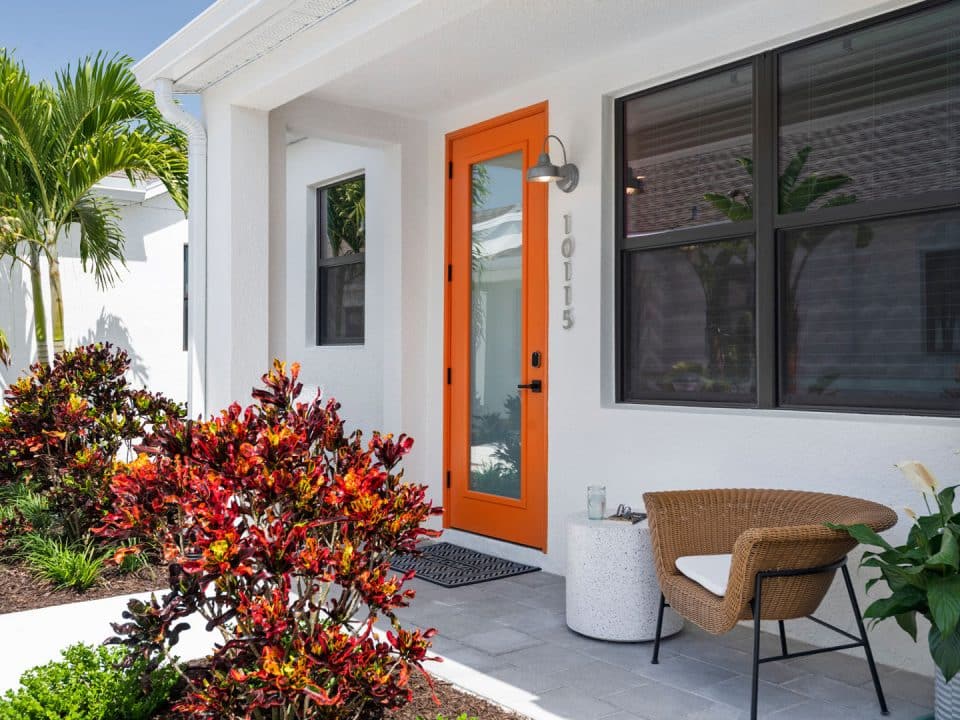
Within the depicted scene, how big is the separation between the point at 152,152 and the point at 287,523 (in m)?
4.96

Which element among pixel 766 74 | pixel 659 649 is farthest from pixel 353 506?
pixel 766 74

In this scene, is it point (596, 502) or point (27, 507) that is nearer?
point (596, 502)

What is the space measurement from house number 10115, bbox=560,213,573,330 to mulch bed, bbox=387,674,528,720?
8.15ft

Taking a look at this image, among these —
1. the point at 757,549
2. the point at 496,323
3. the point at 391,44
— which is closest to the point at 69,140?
the point at 391,44

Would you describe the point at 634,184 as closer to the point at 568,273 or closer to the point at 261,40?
the point at 568,273

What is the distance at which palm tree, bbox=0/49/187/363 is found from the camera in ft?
21.0

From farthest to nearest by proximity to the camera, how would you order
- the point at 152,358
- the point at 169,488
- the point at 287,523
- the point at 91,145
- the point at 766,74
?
the point at 152,358 → the point at 91,145 → the point at 766,74 → the point at 169,488 → the point at 287,523

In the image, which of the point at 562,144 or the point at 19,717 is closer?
the point at 19,717

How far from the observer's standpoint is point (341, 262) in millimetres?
7250

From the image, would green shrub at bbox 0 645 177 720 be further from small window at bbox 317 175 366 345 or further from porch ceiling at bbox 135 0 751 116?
small window at bbox 317 175 366 345

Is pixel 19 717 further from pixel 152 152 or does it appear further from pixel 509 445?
pixel 152 152

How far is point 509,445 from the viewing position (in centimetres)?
571

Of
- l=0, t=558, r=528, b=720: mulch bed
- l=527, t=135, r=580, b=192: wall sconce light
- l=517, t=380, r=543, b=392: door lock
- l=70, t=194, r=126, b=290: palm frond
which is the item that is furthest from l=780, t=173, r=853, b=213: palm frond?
l=70, t=194, r=126, b=290: palm frond

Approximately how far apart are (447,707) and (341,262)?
4810 mm
